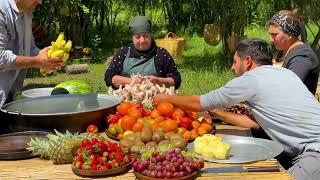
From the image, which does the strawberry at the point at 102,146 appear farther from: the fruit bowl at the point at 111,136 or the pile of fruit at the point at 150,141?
the fruit bowl at the point at 111,136

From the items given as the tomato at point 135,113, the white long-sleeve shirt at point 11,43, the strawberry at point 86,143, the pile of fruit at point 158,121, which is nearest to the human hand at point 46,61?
the white long-sleeve shirt at point 11,43

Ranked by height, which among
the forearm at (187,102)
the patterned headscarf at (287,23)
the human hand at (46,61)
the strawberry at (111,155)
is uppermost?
the patterned headscarf at (287,23)

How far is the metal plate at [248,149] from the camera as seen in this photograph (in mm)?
3375

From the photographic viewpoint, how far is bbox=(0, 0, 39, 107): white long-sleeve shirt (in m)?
4.27

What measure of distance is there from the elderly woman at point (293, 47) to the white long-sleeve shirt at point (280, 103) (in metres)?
0.96

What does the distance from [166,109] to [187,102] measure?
0.19m

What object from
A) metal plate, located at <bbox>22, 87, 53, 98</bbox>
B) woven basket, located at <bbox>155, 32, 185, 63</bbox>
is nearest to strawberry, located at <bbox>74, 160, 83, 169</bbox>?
metal plate, located at <bbox>22, 87, 53, 98</bbox>

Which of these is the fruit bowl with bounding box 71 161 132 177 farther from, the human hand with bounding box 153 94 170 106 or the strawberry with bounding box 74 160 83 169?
the human hand with bounding box 153 94 170 106

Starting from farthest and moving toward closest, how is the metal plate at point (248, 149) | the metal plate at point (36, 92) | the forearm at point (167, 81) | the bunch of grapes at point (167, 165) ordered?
the forearm at point (167, 81), the metal plate at point (36, 92), the metal plate at point (248, 149), the bunch of grapes at point (167, 165)

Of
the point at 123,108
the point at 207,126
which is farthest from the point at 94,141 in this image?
the point at 207,126

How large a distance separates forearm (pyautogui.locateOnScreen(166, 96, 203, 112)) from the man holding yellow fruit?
995mm

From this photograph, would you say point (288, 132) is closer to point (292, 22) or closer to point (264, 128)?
point (264, 128)

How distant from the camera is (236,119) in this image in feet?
13.9

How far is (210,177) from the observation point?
312 centimetres
